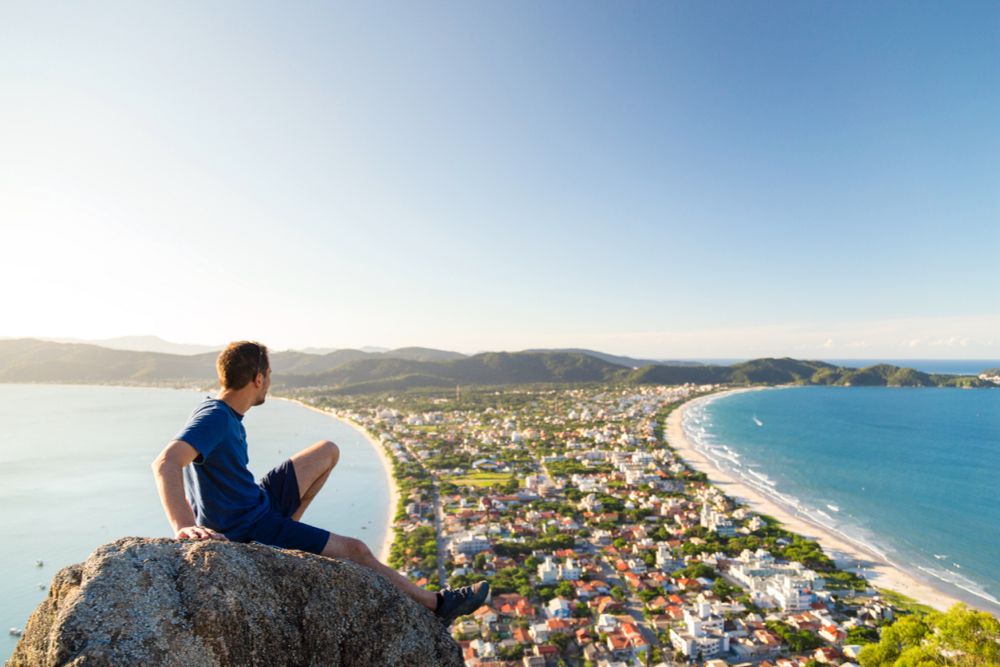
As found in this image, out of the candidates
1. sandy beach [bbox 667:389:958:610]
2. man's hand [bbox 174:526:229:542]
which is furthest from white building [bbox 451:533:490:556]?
man's hand [bbox 174:526:229:542]

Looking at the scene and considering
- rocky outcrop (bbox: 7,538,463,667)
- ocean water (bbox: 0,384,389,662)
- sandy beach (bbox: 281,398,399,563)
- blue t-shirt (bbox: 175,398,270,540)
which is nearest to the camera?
rocky outcrop (bbox: 7,538,463,667)

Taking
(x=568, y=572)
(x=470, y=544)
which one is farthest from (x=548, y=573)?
(x=470, y=544)

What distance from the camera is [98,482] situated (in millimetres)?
33281

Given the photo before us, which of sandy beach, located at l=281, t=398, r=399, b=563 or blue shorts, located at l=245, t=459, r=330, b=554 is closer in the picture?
blue shorts, located at l=245, t=459, r=330, b=554

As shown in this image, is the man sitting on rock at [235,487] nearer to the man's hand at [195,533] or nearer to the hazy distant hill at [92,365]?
the man's hand at [195,533]

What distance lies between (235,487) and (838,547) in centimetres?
2488

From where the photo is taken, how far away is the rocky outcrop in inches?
62.4

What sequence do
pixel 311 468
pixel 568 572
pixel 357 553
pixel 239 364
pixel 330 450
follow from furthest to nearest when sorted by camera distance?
pixel 568 572
pixel 330 450
pixel 311 468
pixel 357 553
pixel 239 364

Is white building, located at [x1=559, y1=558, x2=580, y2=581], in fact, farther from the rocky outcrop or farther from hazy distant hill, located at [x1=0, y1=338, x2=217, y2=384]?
hazy distant hill, located at [x1=0, y1=338, x2=217, y2=384]

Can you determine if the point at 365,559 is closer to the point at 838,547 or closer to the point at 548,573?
the point at 548,573

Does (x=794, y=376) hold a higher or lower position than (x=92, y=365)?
higher

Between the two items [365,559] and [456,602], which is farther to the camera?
[456,602]

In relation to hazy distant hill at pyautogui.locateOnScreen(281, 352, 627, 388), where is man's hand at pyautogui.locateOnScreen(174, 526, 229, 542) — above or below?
above

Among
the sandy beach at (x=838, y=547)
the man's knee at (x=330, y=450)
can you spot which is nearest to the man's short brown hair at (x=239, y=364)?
the man's knee at (x=330, y=450)
